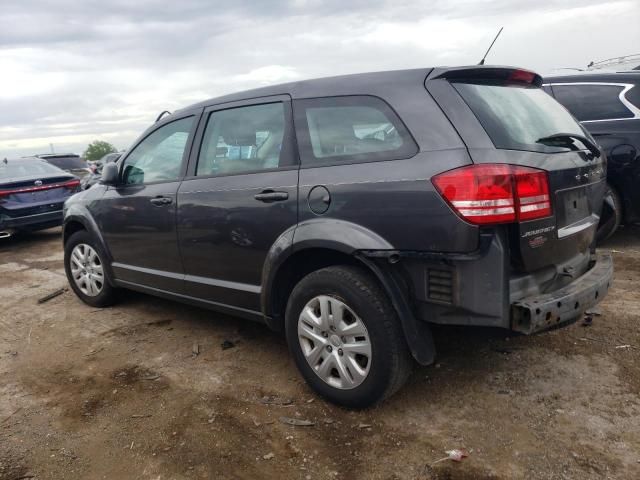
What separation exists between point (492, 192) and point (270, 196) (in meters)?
1.28

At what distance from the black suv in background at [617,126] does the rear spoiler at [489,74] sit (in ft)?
8.66

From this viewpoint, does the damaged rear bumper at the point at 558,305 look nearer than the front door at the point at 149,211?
Yes

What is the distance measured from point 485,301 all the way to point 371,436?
901 mm

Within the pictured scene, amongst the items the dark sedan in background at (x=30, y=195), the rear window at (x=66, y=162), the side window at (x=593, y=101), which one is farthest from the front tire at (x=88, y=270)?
the rear window at (x=66, y=162)

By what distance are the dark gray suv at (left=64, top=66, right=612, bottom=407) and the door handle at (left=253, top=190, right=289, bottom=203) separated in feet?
0.04

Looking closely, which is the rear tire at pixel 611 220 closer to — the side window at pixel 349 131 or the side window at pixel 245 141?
the side window at pixel 349 131

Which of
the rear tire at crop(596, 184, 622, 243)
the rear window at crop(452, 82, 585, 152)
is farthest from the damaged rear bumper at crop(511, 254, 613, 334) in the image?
the rear tire at crop(596, 184, 622, 243)

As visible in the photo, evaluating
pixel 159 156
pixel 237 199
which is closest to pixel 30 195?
pixel 159 156

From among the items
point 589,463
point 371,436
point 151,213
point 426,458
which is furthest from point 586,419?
point 151,213

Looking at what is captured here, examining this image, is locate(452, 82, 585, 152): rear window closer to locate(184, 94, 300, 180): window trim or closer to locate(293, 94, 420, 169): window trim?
locate(293, 94, 420, 169): window trim

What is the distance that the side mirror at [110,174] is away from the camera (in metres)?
4.23

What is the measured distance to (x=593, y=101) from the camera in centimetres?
558

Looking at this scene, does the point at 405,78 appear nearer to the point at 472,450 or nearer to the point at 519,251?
the point at 519,251

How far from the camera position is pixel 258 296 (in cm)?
326
